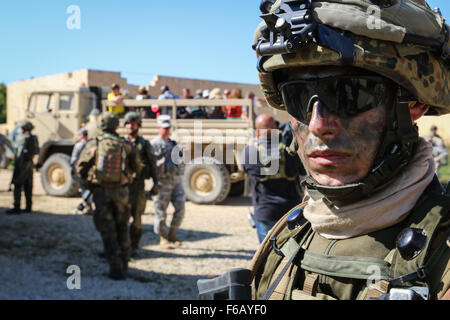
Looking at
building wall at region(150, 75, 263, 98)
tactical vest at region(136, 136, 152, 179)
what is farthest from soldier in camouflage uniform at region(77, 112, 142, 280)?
building wall at region(150, 75, 263, 98)

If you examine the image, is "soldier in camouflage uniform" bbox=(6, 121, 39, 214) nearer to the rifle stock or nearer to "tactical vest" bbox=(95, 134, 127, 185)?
"tactical vest" bbox=(95, 134, 127, 185)

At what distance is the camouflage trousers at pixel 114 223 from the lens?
225 inches

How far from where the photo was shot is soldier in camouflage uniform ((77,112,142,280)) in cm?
570

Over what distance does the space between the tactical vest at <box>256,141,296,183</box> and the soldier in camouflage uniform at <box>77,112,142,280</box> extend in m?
1.90

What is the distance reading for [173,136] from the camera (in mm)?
10914

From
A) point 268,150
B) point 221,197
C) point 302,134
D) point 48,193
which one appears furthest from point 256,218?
point 48,193

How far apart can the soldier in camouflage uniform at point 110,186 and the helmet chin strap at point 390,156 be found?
15.2ft

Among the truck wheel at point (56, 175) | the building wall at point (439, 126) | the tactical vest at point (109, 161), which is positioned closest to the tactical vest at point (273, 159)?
the tactical vest at point (109, 161)

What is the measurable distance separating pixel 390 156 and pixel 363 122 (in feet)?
0.40

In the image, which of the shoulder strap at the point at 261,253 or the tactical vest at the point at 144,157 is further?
the tactical vest at the point at 144,157

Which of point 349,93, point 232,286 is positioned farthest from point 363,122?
point 232,286

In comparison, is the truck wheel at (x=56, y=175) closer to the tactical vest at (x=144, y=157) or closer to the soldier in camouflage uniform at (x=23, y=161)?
the soldier in camouflage uniform at (x=23, y=161)

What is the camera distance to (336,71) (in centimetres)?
138

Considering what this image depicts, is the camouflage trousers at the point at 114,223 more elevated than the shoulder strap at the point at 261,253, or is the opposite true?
the shoulder strap at the point at 261,253
